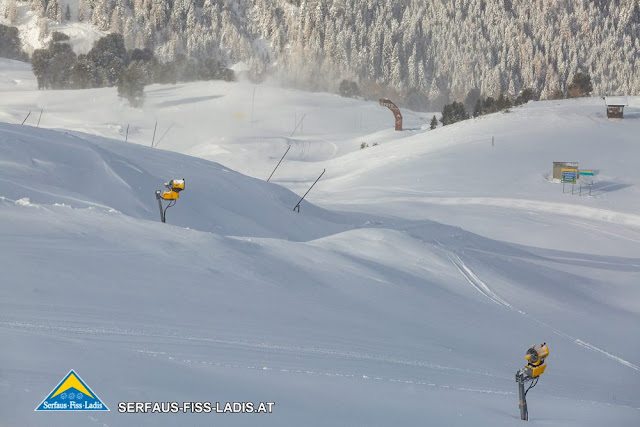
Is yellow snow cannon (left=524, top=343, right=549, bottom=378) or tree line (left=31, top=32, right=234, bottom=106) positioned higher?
tree line (left=31, top=32, right=234, bottom=106)

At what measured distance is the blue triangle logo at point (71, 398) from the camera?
259 inches

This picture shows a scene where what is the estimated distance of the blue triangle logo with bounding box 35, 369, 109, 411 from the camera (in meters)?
6.59

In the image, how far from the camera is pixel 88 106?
89.9 meters

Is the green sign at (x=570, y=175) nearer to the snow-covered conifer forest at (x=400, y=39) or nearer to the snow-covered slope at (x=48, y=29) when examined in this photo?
the snow-covered conifer forest at (x=400, y=39)

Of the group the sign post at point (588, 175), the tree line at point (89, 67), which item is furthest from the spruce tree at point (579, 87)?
the tree line at point (89, 67)

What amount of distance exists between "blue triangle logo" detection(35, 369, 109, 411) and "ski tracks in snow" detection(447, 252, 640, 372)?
438 inches

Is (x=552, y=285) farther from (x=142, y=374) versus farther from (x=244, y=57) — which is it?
(x=244, y=57)

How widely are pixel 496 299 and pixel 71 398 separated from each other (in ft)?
38.7

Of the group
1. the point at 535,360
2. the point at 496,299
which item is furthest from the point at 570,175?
the point at 535,360

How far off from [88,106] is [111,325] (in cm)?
8561

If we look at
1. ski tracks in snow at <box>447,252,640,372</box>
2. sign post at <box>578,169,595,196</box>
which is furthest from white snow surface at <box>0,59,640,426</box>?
sign post at <box>578,169,595,196</box>

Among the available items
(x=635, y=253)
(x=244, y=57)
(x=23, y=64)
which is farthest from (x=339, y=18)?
(x=635, y=253)

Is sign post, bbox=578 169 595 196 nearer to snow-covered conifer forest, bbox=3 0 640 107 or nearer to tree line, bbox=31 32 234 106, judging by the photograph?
tree line, bbox=31 32 234 106

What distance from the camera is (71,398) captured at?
6.72 m
